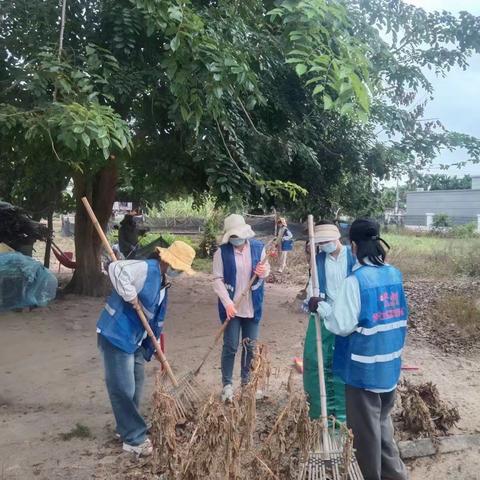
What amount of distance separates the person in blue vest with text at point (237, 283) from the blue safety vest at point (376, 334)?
4.77 ft

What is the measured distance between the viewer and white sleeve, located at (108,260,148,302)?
3.29m

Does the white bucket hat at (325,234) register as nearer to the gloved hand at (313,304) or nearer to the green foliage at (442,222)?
the gloved hand at (313,304)

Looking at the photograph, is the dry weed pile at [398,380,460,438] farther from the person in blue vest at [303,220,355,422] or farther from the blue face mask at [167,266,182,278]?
the blue face mask at [167,266,182,278]

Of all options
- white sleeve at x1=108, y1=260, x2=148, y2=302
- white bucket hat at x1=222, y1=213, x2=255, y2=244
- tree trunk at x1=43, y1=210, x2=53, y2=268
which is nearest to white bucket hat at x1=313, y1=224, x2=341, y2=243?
white bucket hat at x1=222, y1=213, x2=255, y2=244

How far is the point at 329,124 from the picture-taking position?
271 inches

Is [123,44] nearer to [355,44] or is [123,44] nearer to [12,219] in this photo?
[355,44]

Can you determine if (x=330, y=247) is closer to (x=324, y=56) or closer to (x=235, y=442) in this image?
(x=324, y=56)

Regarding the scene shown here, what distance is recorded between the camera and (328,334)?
11.4 feet

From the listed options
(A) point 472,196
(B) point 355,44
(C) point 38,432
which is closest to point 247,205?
(B) point 355,44

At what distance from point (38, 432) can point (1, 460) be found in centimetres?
45

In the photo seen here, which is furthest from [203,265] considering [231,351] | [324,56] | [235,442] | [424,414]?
[235,442]

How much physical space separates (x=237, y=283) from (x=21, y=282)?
497 centimetres

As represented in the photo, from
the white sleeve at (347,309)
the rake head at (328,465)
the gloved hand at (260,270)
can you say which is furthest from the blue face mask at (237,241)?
the rake head at (328,465)

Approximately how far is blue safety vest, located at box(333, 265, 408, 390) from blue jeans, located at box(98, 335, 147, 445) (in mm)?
1385
